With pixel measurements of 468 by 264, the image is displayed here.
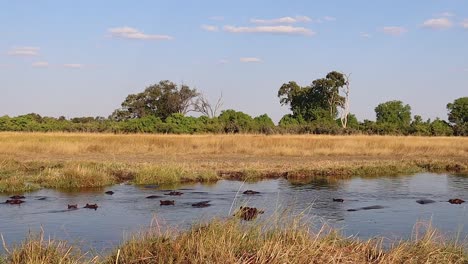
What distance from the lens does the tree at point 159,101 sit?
2650 inches

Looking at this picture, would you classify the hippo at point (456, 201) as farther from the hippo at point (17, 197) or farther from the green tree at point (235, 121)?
the green tree at point (235, 121)

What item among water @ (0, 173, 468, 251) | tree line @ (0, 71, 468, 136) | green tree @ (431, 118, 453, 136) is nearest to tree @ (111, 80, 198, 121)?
tree line @ (0, 71, 468, 136)

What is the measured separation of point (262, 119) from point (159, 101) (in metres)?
15.6

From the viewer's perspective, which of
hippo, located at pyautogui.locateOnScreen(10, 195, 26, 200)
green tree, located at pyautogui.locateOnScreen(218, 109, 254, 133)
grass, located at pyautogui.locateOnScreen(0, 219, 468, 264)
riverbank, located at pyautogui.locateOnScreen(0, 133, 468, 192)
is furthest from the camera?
green tree, located at pyautogui.locateOnScreen(218, 109, 254, 133)

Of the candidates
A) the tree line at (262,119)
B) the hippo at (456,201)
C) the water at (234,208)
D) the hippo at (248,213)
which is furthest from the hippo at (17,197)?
the tree line at (262,119)

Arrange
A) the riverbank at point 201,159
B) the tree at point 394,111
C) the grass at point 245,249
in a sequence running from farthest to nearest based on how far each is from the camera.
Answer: the tree at point 394,111, the riverbank at point 201,159, the grass at point 245,249

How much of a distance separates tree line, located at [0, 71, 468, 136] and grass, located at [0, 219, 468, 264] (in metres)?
39.4

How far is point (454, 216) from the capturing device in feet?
41.3

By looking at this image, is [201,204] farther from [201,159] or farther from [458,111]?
[458,111]

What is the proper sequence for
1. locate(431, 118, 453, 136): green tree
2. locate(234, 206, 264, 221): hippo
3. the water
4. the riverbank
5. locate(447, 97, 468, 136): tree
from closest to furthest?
1. locate(234, 206, 264, 221): hippo
2. the water
3. the riverbank
4. locate(431, 118, 453, 136): green tree
5. locate(447, 97, 468, 136): tree

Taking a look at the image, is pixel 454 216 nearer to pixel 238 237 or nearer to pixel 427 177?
pixel 238 237

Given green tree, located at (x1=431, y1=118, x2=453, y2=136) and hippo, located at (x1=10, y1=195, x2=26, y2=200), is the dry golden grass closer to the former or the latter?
hippo, located at (x1=10, y1=195, x2=26, y2=200)

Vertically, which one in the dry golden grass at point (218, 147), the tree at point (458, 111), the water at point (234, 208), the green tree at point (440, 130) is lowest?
the water at point (234, 208)

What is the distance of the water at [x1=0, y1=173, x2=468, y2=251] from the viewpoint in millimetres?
10594
